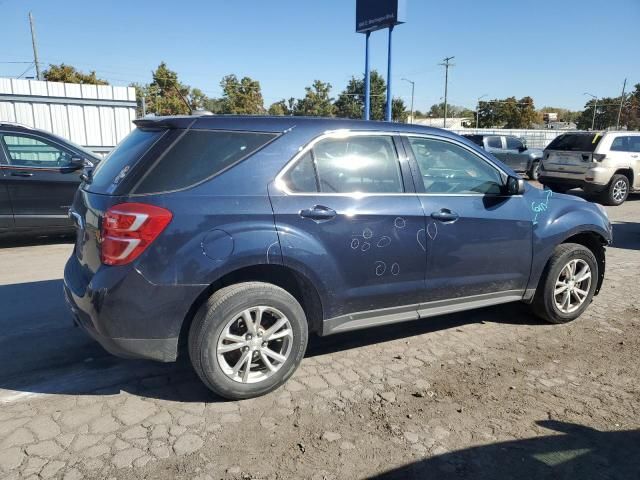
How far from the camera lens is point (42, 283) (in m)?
5.64

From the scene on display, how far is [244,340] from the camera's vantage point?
3203 millimetres

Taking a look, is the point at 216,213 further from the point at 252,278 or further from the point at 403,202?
the point at 403,202

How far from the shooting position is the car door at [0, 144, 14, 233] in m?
7.05

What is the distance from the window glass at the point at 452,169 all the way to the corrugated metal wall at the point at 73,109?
1142cm

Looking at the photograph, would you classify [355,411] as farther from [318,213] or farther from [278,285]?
[318,213]

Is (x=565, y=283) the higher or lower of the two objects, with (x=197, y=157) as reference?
lower

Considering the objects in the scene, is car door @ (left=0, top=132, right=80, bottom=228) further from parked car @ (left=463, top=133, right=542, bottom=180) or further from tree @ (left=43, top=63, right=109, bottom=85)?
tree @ (left=43, top=63, right=109, bottom=85)

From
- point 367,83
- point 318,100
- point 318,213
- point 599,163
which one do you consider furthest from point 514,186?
point 318,100

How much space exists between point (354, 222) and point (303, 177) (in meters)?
0.45

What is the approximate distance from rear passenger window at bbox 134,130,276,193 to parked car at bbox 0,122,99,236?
497cm

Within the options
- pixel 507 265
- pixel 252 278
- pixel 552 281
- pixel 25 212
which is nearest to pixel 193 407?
pixel 252 278

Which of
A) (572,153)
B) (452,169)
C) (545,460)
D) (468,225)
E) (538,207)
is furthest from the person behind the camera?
(572,153)

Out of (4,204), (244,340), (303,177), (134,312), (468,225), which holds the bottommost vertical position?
(244,340)

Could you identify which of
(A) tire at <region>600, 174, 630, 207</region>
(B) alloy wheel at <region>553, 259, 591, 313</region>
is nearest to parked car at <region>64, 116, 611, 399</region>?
(B) alloy wheel at <region>553, 259, 591, 313</region>
